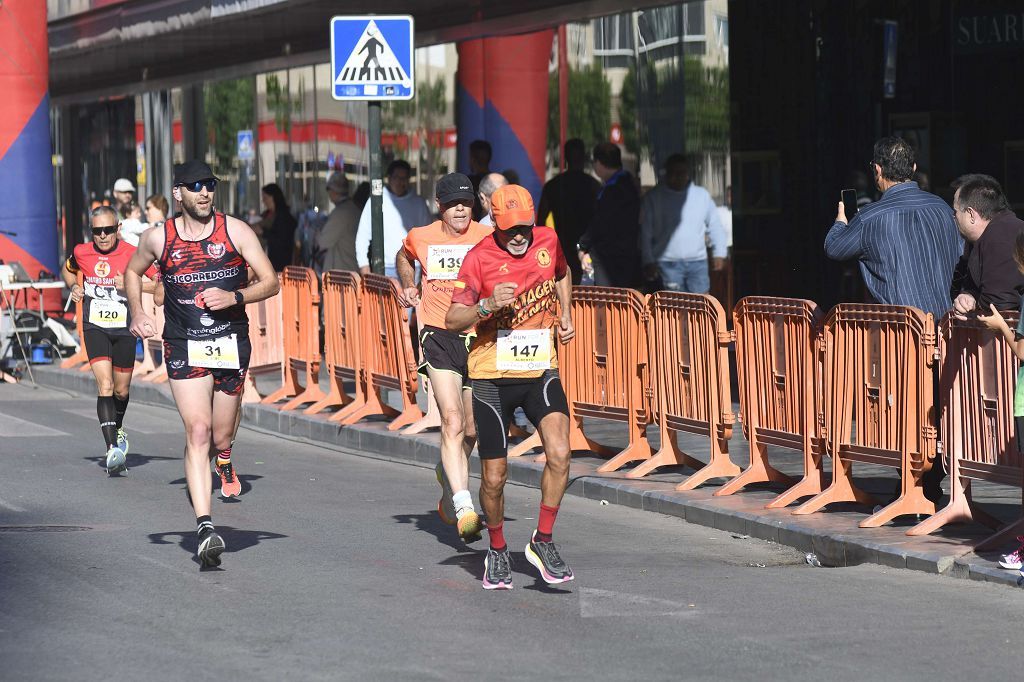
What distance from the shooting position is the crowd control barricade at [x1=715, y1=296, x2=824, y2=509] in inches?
407

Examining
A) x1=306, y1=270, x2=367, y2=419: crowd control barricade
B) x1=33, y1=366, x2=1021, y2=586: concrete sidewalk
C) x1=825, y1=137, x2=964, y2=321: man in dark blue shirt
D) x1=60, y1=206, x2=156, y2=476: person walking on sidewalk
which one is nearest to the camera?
x1=33, y1=366, x2=1021, y2=586: concrete sidewalk

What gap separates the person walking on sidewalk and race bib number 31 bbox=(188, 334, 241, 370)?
380 cm

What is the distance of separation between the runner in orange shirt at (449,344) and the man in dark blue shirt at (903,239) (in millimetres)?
2055

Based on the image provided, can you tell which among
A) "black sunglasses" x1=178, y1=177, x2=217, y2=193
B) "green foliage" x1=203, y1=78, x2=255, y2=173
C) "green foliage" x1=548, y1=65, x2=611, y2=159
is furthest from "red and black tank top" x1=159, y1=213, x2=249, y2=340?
"green foliage" x1=203, y1=78, x2=255, y2=173

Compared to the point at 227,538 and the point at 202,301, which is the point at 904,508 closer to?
the point at 227,538

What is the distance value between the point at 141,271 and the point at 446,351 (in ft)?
5.27

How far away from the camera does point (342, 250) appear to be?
19.5m

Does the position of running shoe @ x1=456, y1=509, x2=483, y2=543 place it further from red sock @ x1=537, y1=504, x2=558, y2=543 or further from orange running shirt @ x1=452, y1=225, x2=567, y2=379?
orange running shirt @ x1=452, y1=225, x2=567, y2=379

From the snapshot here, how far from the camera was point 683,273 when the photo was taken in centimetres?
1706

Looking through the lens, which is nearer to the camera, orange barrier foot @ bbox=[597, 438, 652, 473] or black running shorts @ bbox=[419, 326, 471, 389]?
black running shorts @ bbox=[419, 326, 471, 389]

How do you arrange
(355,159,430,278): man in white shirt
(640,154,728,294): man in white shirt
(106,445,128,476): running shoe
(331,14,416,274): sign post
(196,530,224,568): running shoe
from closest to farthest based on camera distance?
(196,530,224,568): running shoe, (106,445,128,476): running shoe, (331,14,416,274): sign post, (640,154,728,294): man in white shirt, (355,159,430,278): man in white shirt

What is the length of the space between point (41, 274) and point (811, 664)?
16.7 m

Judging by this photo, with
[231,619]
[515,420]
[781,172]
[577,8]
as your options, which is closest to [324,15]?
[577,8]

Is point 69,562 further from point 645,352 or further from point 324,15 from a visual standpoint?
point 324,15
